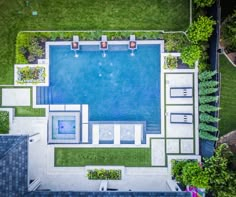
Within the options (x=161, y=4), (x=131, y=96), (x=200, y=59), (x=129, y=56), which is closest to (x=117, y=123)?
(x=131, y=96)

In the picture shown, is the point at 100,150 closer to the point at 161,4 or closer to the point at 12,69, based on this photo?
the point at 12,69

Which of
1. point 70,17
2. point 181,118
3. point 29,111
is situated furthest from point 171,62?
point 29,111

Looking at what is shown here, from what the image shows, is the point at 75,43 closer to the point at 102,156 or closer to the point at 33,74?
the point at 33,74

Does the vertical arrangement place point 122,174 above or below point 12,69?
below

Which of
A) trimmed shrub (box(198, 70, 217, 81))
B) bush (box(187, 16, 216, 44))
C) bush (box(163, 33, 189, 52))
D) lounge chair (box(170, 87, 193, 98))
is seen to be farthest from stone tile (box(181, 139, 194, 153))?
bush (box(187, 16, 216, 44))

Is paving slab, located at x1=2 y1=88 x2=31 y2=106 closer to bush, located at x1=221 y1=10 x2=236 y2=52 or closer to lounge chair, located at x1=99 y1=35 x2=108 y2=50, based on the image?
lounge chair, located at x1=99 y1=35 x2=108 y2=50

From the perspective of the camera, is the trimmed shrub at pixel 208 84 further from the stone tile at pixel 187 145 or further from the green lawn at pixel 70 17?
the green lawn at pixel 70 17
